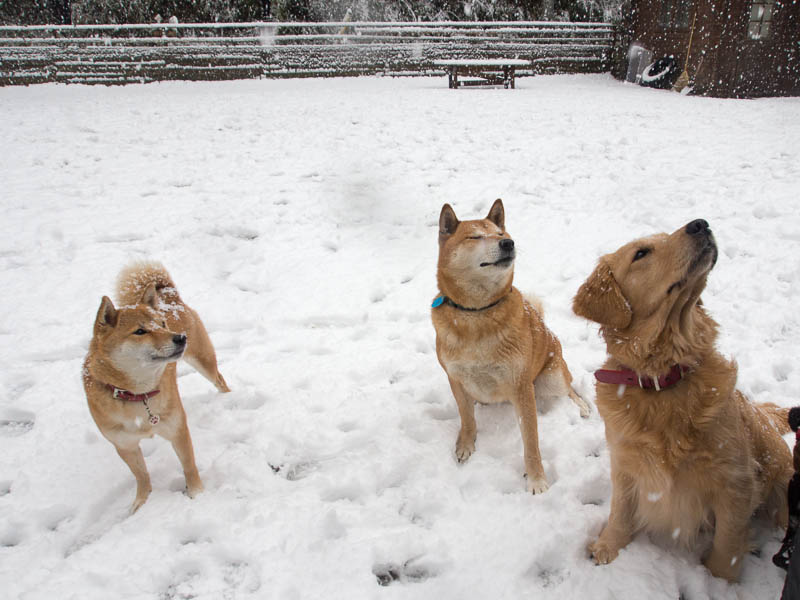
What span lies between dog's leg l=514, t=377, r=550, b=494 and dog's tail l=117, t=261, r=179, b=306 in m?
2.44

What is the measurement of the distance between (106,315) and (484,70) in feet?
51.6

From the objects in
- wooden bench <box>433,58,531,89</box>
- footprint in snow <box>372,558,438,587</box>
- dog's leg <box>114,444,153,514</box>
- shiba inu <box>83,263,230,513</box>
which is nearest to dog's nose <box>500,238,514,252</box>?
footprint in snow <box>372,558,438,587</box>

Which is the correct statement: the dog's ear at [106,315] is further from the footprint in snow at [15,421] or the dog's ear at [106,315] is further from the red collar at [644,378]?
the red collar at [644,378]

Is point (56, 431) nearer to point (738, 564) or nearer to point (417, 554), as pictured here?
point (417, 554)

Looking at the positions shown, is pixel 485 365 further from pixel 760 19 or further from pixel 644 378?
pixel 760 19

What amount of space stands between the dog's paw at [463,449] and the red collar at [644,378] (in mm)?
1146

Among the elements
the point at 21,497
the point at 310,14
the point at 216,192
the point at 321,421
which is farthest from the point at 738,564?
the point at 310,14

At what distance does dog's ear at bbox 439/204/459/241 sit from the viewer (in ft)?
9.46

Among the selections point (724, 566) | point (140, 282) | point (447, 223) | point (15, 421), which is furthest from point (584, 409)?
point (15, 421)

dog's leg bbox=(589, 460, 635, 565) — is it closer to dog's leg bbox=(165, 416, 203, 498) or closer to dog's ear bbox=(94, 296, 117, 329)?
dog's leg bbox=(165, 416, 203, 498)

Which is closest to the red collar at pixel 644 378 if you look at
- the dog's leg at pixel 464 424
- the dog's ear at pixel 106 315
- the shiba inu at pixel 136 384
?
the dog's leg at pixel 464 424

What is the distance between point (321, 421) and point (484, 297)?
1470 millimetres

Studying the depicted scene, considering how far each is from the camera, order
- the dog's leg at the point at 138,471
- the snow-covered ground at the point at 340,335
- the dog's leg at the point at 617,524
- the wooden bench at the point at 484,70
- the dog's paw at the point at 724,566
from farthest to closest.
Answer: the wooden bench at the point at 484,70, the dog's leg at the point at 138,471, the snow-covered ground at the point at 340,335, the dog's leg at the point at 617,524, the dog's paw at the point at 724,566

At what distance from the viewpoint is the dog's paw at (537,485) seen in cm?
254
